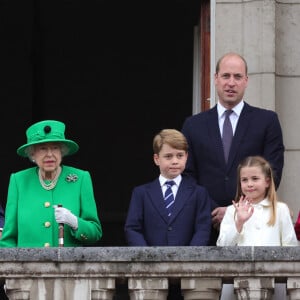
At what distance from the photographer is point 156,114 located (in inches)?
816

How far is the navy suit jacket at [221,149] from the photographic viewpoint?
12.6 metres

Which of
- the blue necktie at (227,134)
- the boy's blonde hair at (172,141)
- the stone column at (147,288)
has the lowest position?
the stone column at (147,288)

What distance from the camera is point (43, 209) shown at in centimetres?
1230

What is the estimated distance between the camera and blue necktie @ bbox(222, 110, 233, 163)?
41.7 ft

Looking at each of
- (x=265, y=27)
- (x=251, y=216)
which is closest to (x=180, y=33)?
(x=265, y=27)

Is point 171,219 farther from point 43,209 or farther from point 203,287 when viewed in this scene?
point 203,287

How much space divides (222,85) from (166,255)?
1.93 metres

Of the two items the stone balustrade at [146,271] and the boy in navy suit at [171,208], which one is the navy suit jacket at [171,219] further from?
the stone balustrade at [146,271]

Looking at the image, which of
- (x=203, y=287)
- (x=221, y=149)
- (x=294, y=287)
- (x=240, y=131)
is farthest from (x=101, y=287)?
(x=240, y=131)

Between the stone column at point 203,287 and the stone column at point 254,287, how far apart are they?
0.13 metres

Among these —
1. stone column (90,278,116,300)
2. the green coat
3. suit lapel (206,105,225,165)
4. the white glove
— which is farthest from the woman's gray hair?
stone column (90,278,116,300)

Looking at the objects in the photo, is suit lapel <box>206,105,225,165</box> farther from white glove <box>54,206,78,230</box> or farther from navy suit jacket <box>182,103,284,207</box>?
white glove <box>54,206,78,230</box>

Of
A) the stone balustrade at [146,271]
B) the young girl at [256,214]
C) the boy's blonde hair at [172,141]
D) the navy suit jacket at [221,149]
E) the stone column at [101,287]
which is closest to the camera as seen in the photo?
the stone balustrade at [146,271]

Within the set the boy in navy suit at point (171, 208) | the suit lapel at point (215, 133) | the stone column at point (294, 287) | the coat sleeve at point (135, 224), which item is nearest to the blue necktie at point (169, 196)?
the boy in navy suit at point (171, 208)
